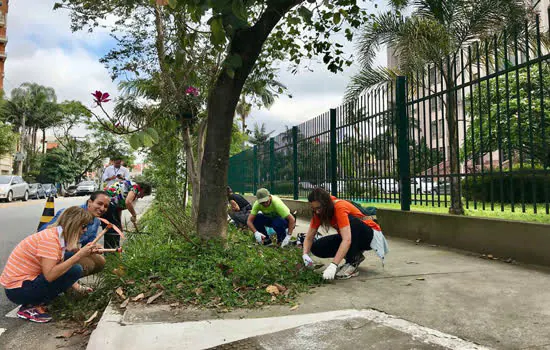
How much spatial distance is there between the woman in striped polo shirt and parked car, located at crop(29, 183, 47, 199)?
29002 mm

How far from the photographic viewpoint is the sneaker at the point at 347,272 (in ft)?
14.2

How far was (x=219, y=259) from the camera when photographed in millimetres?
4289

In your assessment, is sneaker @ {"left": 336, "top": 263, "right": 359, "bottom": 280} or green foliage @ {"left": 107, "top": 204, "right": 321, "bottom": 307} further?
sneaker @ {"left": 336, "top": 263, "right": 359, "bottom": 280}

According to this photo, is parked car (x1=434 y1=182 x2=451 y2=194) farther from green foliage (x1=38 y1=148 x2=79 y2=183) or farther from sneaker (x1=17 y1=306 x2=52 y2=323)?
green foliage (x1=38 y1=148 x2=79 y2=183)

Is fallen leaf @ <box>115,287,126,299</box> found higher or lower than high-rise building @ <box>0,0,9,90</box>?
lower

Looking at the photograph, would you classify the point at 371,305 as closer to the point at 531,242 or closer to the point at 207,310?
the point at 207,310

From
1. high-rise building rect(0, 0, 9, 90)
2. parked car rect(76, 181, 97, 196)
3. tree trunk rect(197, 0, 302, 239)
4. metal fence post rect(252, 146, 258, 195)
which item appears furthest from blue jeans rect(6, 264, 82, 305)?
high-rise building rect(0, 0, 9, 90)

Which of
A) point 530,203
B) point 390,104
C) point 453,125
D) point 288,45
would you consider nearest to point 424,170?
point 453,125

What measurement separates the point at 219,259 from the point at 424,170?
359 centimetres

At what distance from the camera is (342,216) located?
14.0 feet

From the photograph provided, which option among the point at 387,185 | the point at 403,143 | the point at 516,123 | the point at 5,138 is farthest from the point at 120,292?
the point at 5,138

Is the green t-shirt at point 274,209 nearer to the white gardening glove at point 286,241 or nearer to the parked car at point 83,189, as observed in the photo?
the white gardening glove at point 286,241

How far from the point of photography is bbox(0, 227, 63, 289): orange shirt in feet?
11.2

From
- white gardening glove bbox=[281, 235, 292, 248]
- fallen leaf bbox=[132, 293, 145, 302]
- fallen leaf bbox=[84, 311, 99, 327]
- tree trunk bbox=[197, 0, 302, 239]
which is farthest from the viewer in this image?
white gardening glove bbox=[281, 235, 292, 248]
